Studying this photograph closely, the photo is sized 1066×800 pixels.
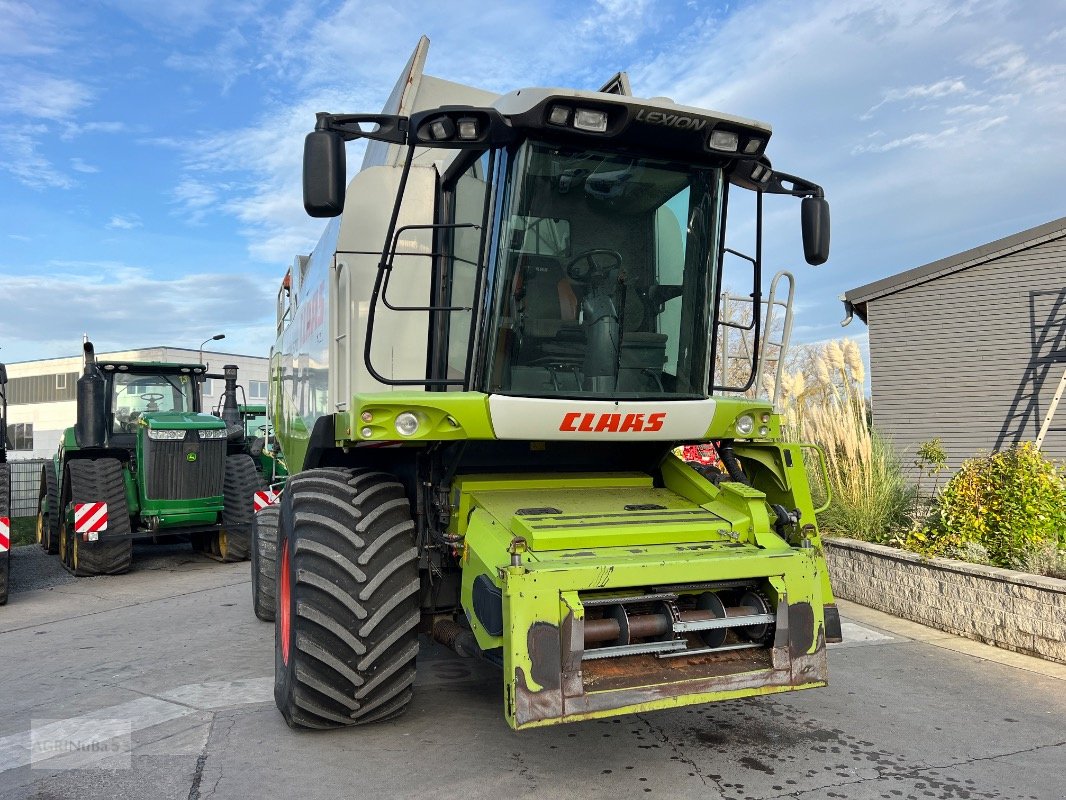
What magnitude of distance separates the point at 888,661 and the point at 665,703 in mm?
2873

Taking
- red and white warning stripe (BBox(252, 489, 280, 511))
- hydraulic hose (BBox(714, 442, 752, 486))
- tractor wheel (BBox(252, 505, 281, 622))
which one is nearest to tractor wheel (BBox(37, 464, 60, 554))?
red and white warning stripe (BBox(252, 489, 280, 511))

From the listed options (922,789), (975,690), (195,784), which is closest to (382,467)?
(195,784)

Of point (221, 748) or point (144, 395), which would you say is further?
point (144, 395)

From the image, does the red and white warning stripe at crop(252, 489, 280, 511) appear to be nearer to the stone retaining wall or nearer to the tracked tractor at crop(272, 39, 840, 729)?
the tracked tractor at crop(272, 39, 840, 729)

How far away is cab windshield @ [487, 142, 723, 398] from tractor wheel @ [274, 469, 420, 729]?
937 millimetres

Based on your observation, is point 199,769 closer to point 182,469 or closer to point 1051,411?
point 182,469

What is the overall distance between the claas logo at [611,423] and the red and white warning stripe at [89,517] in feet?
26.9

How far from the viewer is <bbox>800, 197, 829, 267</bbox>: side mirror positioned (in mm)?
4762

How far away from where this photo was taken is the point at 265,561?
22.4 ft

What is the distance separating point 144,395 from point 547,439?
379 inches

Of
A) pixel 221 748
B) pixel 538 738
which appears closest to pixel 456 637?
pixel 538 738

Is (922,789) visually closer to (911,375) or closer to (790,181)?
(790,181)

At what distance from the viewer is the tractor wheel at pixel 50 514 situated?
1212 cm

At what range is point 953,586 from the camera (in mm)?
6230
